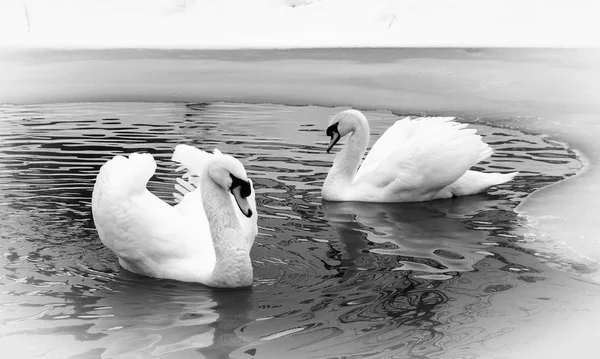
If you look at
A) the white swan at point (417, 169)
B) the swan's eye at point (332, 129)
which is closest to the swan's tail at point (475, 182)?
the white swan at point (417, 169)

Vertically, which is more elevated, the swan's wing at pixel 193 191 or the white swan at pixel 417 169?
the swan's wing at pixel 193 191

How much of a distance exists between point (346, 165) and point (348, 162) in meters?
0.06

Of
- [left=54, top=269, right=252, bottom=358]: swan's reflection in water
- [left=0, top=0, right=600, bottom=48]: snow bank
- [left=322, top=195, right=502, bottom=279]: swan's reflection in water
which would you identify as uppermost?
[left=0, top=0, right=600, bottom=48]: snow bank

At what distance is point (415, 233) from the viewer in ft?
24.1

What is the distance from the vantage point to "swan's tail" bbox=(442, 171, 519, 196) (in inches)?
343

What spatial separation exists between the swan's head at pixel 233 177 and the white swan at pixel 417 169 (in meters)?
2.77

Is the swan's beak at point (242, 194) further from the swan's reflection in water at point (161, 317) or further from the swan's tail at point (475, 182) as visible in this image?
the swan's tail at point (475, 182)

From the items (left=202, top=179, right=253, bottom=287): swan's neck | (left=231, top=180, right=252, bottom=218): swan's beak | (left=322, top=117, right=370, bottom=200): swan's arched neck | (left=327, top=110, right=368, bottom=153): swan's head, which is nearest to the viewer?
(left=231, top=180, right=252, bottom=218): swan's beak

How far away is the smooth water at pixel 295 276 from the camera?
192 inches

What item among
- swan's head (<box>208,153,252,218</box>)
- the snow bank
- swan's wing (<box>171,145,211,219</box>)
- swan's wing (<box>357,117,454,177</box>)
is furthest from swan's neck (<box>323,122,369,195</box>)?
the snow bank

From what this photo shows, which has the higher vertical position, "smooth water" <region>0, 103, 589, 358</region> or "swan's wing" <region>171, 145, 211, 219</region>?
"swan's wing" <region>171, 145, 211, 219</region>

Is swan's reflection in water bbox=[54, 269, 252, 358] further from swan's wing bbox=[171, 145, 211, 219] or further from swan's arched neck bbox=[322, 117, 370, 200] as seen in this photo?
swan's arched neck bbox=[322, 117, 370, 200]

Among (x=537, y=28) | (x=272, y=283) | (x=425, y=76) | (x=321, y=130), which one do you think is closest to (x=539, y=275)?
(x=272, y=283)

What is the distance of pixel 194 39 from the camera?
690 inches
